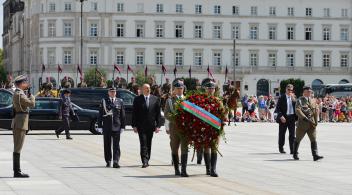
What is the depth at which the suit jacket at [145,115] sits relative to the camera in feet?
63.5

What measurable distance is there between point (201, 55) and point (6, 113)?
84.6 m

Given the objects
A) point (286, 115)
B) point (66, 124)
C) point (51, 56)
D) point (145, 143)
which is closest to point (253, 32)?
point (51, 56)

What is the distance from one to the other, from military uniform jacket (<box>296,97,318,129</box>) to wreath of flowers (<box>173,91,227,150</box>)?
187 inches

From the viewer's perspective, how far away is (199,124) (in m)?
17.1

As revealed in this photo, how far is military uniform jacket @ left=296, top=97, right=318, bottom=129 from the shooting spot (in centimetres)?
2162

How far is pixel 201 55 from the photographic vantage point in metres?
118

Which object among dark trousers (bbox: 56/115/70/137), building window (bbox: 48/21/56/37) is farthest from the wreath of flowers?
building window (bbox: 48/21/56/37)

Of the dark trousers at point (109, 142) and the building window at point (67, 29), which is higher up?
the building window at point (67, 29)

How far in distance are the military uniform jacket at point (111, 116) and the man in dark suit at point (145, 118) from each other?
341 millimetres

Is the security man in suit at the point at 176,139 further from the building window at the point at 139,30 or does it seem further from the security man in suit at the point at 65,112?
the building window at the point at 139,30

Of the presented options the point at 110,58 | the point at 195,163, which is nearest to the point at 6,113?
the point at 195,163

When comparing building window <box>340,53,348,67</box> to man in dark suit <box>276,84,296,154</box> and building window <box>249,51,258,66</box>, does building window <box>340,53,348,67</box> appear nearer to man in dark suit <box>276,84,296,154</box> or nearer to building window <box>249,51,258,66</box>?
building window <box>249,51,258,66</box>

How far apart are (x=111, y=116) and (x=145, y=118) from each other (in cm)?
72

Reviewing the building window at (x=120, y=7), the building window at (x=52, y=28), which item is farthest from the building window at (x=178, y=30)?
the building window at (x=52, y=28)
